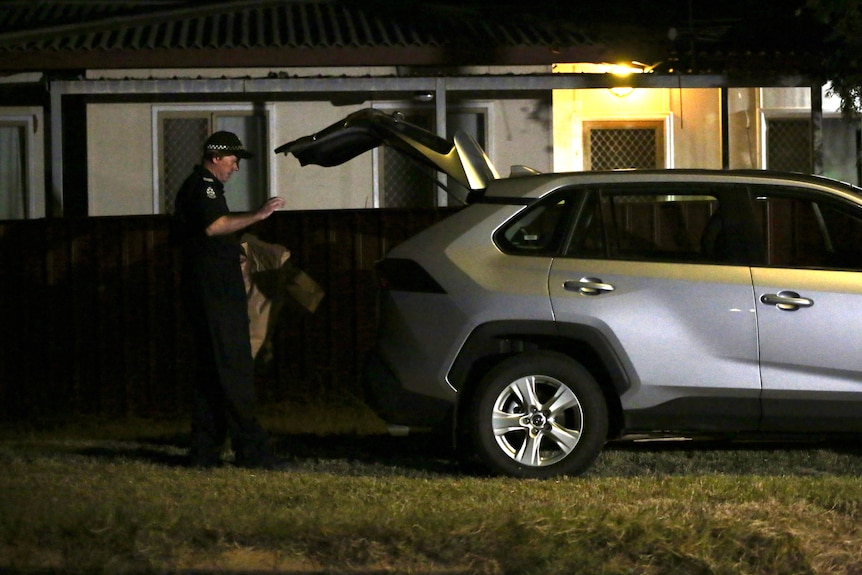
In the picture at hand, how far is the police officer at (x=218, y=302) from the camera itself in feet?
26.2

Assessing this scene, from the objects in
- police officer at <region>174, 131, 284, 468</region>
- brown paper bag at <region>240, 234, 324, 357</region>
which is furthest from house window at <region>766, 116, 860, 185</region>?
police officer at <region>174, 131, 284, 468</region>

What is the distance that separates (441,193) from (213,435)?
6.81m

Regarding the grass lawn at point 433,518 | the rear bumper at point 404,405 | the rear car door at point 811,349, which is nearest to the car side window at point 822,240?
the rear car door at point 811,349

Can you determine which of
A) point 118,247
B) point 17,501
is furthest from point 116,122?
point 17,501

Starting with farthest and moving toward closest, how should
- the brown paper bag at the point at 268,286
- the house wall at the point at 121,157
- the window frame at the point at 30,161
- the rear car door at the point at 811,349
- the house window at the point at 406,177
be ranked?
the window frame at the point at 30,161, the house window at the point at 406,177, the house wall at the point at 121,157, the brown paper bag at the point at 268,286, the rear car door at the point at 811,349

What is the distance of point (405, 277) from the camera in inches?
313

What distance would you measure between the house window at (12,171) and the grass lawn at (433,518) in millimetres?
7513

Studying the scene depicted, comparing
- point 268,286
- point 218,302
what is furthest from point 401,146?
point 218,302

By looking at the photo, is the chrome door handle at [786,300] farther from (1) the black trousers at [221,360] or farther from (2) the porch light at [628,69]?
(2) the porch light at [628,69]

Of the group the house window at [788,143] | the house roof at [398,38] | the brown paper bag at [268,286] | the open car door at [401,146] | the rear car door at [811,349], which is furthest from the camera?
the house window at [788,143]

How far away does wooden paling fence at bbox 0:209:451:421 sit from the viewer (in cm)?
1172

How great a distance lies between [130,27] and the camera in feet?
46.6

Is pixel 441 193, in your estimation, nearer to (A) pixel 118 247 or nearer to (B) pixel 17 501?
(A) pixel 118 247

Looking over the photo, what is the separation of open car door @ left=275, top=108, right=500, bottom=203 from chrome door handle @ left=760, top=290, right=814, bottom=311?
1.74m
